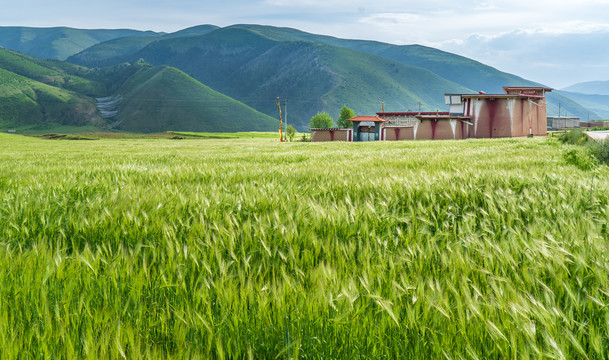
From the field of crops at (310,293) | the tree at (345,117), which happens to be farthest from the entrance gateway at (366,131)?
the field of crops at (310,293)

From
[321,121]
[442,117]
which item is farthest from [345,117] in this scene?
[442,117]

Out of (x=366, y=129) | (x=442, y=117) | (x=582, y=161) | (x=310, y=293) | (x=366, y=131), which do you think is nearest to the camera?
(x=310, y=293)

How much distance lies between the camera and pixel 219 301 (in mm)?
1289

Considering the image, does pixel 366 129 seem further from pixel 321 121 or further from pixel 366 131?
pixel 321 121

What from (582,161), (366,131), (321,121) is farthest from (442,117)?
(321,121)

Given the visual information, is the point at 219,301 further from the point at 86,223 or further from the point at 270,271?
the point at 86,223

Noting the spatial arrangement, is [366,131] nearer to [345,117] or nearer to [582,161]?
[345,117]

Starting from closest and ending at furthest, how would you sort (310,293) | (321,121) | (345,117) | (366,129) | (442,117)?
1. (310,293)
2. (442,117)
3. (366,129)
4. (345,117)
5. (321,121)

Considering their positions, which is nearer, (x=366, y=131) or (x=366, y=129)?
(x=366, y=131)

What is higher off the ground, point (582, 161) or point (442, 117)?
point (442, 117)

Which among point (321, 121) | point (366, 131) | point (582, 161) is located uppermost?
point (321, 121)

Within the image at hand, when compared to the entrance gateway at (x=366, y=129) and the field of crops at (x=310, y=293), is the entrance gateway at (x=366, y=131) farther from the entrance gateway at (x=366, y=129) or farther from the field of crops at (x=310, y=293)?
the field of crops at (x=310, y=293)

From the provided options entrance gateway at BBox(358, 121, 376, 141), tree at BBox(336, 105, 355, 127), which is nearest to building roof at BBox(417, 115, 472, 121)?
entrance gateway at BBox(358, 121, 376, 141)

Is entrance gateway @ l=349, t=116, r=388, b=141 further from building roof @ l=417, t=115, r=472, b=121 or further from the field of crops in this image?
the field of crops
